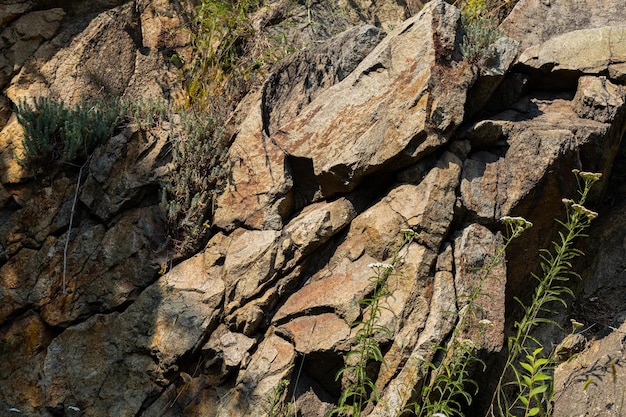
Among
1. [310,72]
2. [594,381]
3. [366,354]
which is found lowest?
[594,381]

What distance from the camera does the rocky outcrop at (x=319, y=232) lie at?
4863 mm

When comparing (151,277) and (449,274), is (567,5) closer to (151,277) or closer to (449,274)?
Result: (449,274)

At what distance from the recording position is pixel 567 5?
671 cm

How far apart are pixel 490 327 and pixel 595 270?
67.4 inches

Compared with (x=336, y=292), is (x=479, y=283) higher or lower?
lower

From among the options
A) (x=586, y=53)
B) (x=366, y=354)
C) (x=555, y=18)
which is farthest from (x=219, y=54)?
(x=366, y=354)

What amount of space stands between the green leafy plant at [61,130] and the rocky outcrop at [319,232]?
141 mm

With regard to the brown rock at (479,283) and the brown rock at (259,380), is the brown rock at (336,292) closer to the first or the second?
the brown rock at (259,380)

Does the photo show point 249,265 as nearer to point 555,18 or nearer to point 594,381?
point 594,381

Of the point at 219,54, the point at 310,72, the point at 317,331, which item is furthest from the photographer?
the point at 219,54

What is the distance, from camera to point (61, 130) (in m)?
5.93

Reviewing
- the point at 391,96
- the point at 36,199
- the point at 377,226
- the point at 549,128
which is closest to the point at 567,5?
the point at 549,128

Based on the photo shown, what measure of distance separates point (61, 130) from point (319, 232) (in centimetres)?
259

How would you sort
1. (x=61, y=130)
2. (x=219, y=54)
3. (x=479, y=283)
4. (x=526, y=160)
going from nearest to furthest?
(x=479, y=283) < (x=526, y=160) < (x=61, y=130) < (x=219, y=54)
